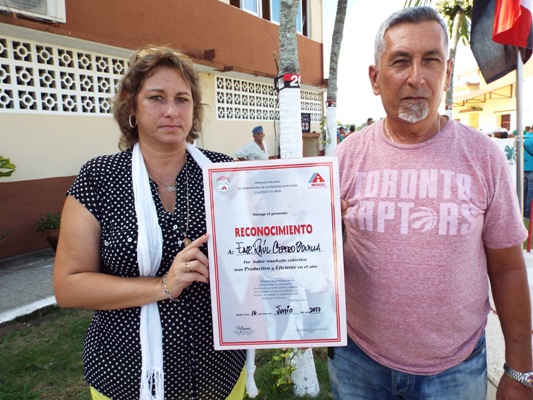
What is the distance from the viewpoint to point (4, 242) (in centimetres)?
583

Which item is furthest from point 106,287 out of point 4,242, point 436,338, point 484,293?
point 4,242

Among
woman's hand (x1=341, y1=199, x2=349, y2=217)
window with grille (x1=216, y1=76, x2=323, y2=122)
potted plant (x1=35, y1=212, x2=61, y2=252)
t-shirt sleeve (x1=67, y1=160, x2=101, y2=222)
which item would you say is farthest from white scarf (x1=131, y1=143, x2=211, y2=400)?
window with grille (x1=216, y1=76, x2=323, y2=122)

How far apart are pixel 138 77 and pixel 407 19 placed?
3.34 ft

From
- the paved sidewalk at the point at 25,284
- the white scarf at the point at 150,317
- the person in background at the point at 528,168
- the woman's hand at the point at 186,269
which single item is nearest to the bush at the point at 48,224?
the paved sidewalk at the point at 25,284

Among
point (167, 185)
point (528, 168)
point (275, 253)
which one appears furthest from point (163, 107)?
point (528, 168)

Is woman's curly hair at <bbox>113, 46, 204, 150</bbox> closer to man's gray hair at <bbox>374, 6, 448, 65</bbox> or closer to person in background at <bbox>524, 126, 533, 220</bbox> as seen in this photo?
man's gray hair at <bbox>374, 6, 448, 65</bbox>

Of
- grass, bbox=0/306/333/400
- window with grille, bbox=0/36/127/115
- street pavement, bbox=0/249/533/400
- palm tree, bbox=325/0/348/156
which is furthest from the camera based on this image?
palm tree, bbox=325/0/348/156

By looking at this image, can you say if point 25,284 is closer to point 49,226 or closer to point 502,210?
point 49,226

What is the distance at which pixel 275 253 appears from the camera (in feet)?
5.00

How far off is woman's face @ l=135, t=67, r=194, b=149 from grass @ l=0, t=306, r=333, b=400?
81.9 inches

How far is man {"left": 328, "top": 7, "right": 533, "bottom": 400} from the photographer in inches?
57.6

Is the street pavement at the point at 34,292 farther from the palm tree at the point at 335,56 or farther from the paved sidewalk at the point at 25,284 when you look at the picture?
the palm tree at the point at 335,56

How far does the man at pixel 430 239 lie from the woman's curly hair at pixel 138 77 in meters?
0.75

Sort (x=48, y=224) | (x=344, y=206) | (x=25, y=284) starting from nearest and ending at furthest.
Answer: (x=344, y=206)
(x=25, y=284)
(x=48, y=224)
